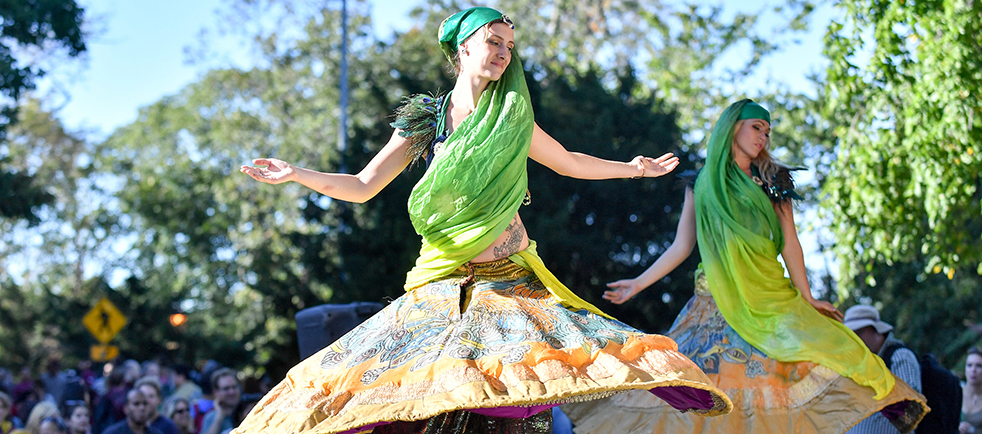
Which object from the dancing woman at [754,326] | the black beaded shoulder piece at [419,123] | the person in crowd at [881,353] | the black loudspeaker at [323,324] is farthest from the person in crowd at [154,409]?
the person in crowd at [881,353]

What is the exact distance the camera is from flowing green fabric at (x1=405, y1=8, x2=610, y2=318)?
321 centimetres

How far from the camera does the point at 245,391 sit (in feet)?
34.7

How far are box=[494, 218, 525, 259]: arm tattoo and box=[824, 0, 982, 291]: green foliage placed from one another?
3.74m

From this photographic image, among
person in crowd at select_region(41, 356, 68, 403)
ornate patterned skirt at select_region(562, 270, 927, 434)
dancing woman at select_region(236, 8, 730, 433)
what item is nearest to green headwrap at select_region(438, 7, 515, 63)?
dancing woman at select_region(236, 8, 730, 433)

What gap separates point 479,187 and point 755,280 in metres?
1.73

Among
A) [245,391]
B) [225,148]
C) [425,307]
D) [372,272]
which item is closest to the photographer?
[425,307]

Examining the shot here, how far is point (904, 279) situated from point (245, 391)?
1051 centimetres

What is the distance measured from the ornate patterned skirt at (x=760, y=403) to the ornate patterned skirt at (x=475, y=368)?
0.82 meters

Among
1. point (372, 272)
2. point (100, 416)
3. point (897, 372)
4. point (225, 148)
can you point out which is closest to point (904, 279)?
point (372, 272)

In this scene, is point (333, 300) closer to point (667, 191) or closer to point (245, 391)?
point (245, 391)

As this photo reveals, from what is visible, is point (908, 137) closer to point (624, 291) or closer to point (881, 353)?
point (881, 353)

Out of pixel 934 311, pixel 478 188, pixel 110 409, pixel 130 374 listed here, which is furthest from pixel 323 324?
pixel 934 311

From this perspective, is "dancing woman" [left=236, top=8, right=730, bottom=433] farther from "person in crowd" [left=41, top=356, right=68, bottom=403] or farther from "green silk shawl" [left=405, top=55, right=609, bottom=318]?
"person in crowd" [left=41, top=356, right=68, bottom=403]

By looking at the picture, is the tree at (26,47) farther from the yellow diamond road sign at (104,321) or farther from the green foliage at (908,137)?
the green foliage at (908,137)
